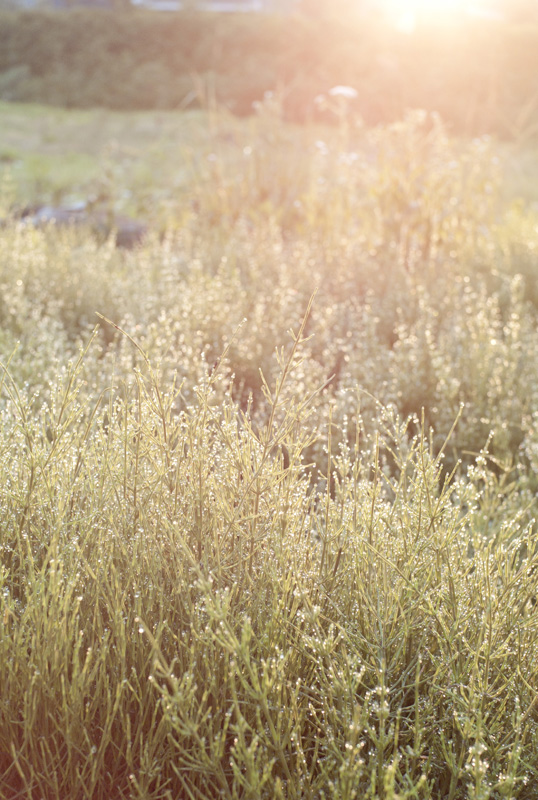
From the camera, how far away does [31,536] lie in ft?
5.41

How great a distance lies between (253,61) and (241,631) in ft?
46.8

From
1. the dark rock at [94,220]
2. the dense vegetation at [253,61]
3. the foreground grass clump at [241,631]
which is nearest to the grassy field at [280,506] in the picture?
the foreground grass clump at [241,631]

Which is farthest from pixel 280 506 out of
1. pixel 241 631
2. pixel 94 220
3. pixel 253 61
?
pixel 253 61

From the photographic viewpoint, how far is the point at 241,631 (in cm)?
139

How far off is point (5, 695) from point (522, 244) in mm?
4032

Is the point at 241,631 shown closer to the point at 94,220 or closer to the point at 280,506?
the point at 280,506

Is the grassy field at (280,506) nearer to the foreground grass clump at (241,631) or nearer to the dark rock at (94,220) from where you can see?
the foreground grass clump at (241,631)

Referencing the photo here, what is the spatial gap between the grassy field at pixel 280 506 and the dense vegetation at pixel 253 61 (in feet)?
27.4

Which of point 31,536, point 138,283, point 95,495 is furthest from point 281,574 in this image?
point 138,283

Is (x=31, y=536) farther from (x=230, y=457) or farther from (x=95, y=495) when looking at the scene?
(x=230, y=457)

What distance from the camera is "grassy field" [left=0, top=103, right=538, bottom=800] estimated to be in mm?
1221

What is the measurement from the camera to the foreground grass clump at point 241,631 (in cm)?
118

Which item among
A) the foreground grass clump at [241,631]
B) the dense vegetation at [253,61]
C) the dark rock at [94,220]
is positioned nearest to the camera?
the foreground grass clump at [241,631]

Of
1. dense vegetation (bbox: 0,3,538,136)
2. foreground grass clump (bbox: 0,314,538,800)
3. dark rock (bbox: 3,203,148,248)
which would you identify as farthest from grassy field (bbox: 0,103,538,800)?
dense vegetation (bbox: 0,3,538,136)
